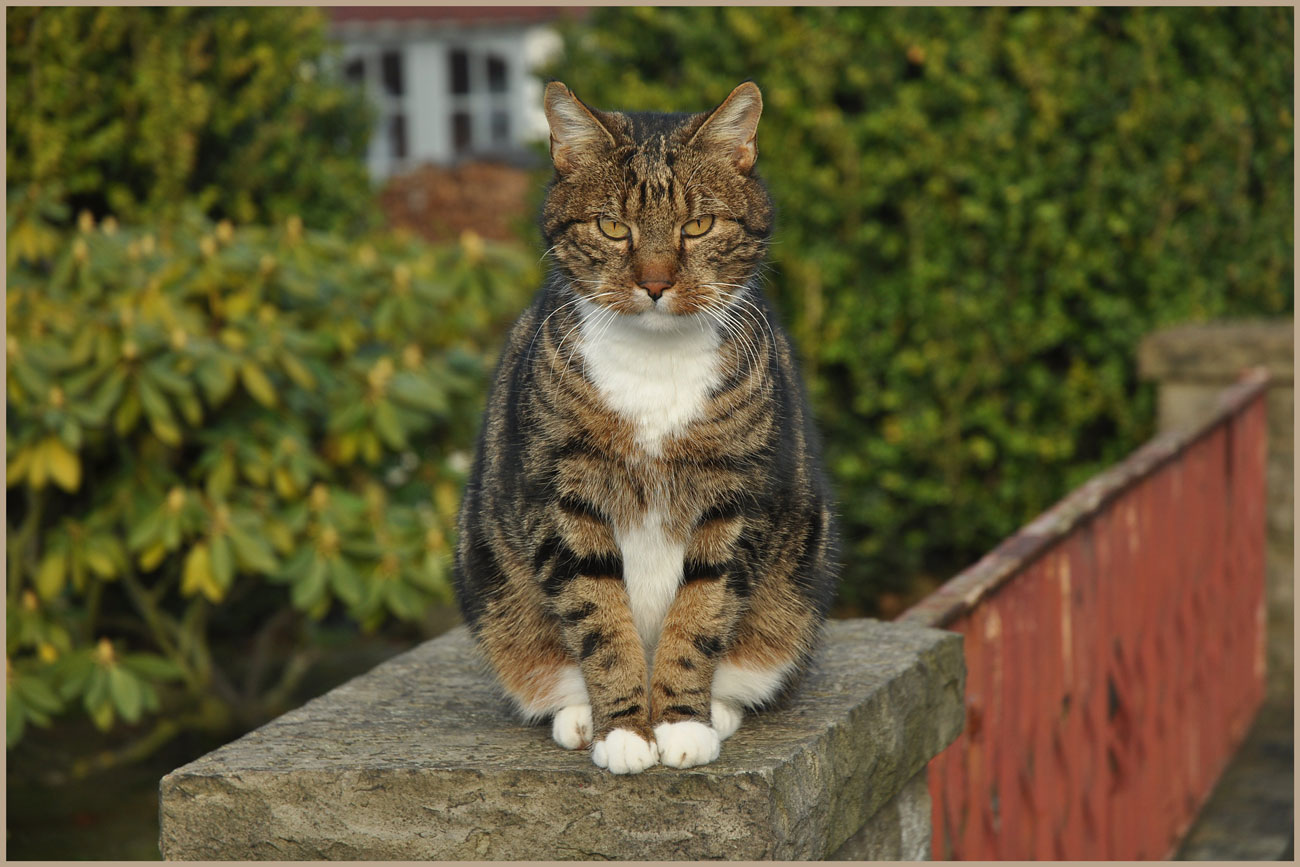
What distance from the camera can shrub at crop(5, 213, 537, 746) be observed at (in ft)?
14.5

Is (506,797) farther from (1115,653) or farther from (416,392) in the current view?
(416,392)

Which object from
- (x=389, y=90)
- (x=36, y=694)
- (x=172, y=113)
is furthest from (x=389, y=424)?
(x=389, y=90)

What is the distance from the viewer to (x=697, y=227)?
2.46 metres

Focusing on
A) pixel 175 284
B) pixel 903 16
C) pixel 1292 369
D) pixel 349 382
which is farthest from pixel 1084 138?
pixel 175 284

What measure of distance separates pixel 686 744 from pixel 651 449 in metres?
0.50

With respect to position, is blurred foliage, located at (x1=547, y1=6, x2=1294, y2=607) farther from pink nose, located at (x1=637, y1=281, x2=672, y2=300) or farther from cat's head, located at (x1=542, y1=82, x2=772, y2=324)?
pink nose, located at (x1=637, y1=281, x2=672, y2=300)

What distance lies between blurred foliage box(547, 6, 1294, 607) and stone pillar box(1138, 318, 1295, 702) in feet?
0.58

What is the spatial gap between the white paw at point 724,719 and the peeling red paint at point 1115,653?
58 cm

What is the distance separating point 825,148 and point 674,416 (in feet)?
11.8

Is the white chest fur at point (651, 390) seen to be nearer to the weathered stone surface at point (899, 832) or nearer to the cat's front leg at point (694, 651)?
the cat's front leg at point (694, 651)

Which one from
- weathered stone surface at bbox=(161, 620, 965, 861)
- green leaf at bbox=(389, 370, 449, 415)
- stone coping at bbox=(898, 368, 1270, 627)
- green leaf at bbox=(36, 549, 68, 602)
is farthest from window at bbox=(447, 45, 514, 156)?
weathered stone surface at bbox=(161, 620, 965, 861)

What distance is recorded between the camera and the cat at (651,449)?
243 centimetres

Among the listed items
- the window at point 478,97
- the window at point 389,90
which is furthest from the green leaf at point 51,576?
the window at point 389,90

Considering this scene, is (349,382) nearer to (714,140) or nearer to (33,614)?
(33,614)
